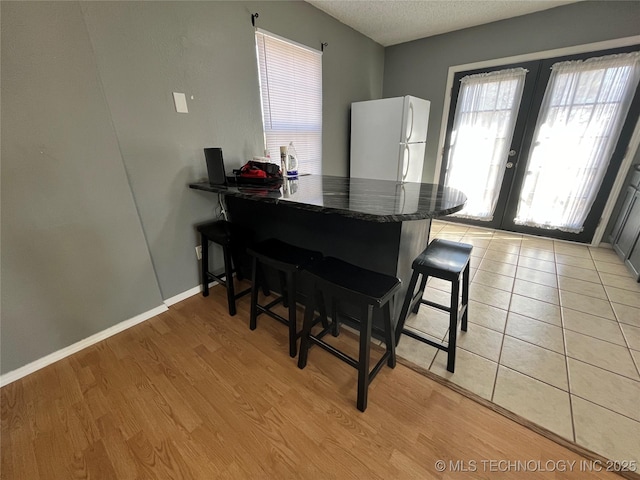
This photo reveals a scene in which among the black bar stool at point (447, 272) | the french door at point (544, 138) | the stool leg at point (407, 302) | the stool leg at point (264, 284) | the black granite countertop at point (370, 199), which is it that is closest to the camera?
the black granite countertop at point (370, 199)

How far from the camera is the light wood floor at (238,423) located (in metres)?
1.04

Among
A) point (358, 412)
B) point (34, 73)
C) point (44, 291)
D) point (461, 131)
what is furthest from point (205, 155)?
point (461, 131)

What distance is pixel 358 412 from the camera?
1234 mm

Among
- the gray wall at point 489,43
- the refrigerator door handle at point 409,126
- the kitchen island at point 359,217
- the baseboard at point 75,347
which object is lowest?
the baseboard at point 75,347

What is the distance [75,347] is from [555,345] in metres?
3.08

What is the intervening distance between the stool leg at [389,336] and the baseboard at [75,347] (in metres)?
1.70

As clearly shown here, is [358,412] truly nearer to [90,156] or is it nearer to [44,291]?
[44,291]

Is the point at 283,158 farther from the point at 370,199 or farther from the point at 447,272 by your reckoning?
the point at 447,272

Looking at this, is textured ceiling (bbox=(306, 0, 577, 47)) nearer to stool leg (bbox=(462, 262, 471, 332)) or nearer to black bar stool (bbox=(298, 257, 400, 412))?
stool leg (bbox=(462, 262, 471, 332))

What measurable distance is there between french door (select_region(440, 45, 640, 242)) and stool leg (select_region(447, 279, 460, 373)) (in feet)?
9.51

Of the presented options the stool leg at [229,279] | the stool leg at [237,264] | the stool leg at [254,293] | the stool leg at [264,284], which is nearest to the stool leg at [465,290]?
→ the stool leg at [254,293]

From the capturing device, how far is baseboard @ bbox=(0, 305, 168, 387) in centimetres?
143

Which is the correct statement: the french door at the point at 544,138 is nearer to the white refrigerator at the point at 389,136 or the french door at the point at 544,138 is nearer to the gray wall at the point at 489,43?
the gray wall at the point at 489,43

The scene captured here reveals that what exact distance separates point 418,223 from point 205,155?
1.62m
